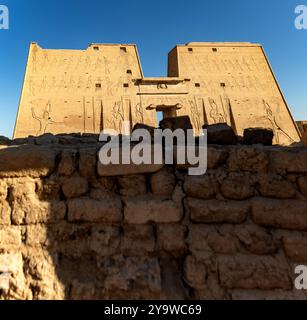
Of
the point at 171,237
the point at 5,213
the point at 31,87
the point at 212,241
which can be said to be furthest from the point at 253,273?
the point at 31,87

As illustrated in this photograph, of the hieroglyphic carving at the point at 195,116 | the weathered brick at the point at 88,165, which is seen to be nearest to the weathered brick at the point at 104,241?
the weathered brick at the point at 88,165

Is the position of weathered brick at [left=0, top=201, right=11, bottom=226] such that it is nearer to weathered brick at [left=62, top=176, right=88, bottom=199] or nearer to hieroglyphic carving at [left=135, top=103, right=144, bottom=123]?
weathered brick at [left=62, top=176, right=88, bottom=199]

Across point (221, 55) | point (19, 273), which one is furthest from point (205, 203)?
point (221, 55)

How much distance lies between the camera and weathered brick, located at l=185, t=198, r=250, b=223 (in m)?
1.53

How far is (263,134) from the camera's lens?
2090 millimetres

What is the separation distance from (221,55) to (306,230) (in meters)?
14.8

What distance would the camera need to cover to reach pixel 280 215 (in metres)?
1.53

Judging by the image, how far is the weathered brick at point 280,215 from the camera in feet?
4.98

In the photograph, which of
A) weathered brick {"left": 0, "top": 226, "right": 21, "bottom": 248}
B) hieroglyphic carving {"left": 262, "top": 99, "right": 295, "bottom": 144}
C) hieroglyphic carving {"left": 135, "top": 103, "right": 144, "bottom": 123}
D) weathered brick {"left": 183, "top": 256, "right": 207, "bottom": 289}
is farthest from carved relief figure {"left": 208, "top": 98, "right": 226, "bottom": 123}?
weathered brick {"left": 0, "top": 226, "right": 21, "bottom": 248}

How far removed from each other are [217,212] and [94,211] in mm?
752

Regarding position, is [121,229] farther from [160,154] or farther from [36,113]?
[36,113]

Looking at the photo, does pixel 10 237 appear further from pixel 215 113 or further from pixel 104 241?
pixel 215 113

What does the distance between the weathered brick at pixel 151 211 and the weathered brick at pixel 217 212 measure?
3.9 inches
